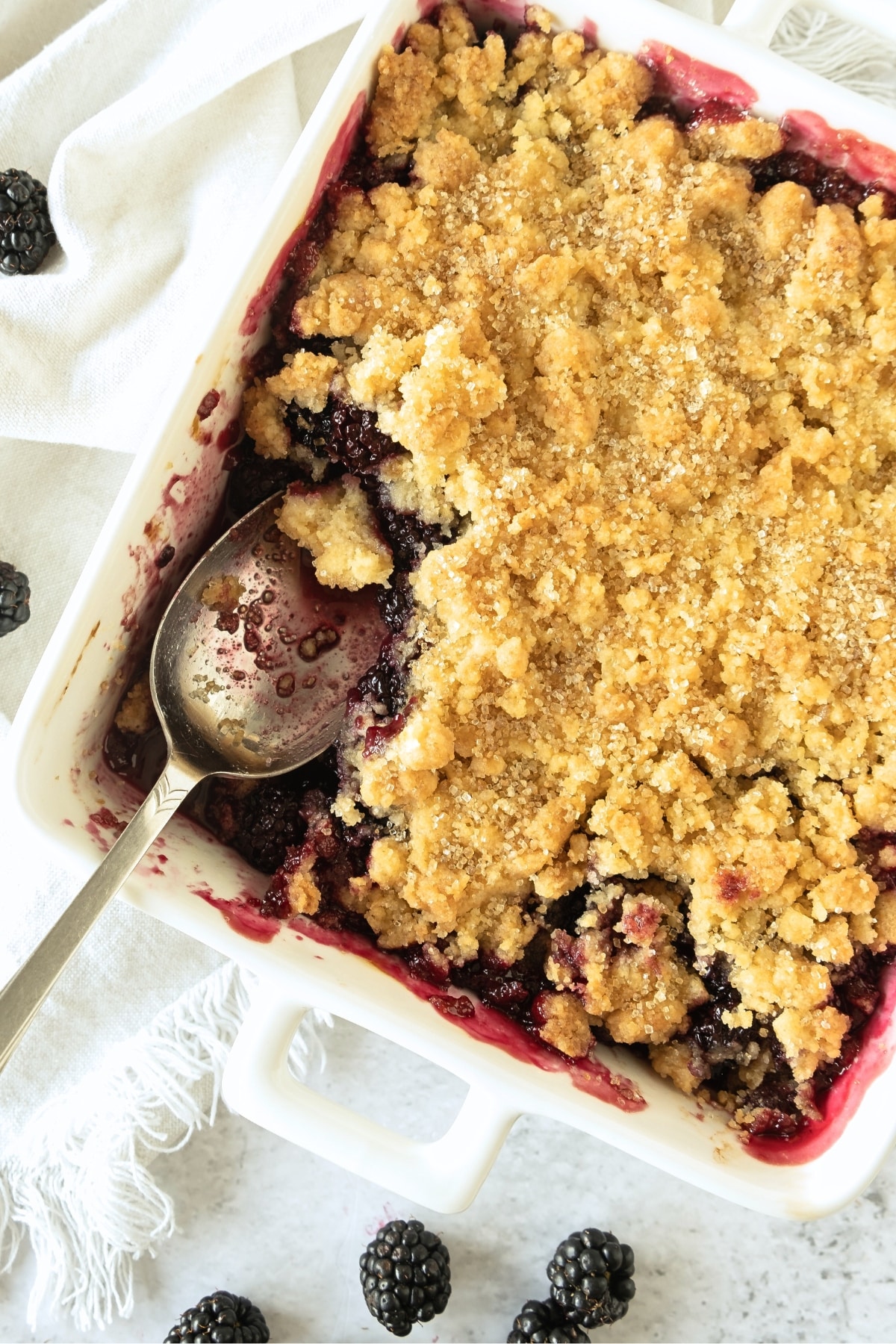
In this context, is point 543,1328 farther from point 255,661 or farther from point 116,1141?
point 255,661

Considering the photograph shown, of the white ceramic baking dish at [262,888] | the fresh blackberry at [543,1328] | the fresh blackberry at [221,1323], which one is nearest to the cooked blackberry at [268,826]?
the white ceramic baking dish at [262,888]

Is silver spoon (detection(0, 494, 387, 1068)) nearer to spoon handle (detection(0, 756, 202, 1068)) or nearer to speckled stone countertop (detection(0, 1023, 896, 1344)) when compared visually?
spoon handle (detection(0, 756, 202, 1068))

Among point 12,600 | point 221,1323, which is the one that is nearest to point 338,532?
point 12,600

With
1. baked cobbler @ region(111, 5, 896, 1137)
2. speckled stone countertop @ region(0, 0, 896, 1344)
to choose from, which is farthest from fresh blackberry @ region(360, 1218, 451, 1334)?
baked cobbler @ region(111, 5, 896, 1137)

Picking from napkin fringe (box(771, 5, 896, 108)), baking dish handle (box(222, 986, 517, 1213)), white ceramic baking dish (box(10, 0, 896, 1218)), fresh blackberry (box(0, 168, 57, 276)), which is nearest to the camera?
white ceramic baking dish (box(10, 0, 896, 1218))

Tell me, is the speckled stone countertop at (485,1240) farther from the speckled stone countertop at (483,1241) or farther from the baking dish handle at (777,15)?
the baking dish handle at (777,15)
